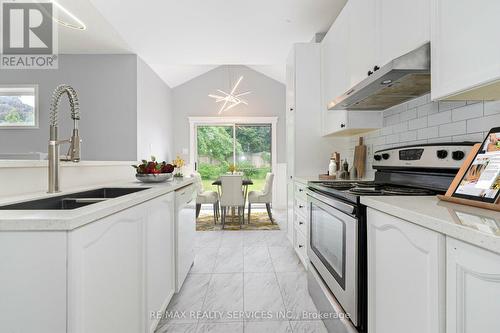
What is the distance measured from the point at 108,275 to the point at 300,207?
2099 mm

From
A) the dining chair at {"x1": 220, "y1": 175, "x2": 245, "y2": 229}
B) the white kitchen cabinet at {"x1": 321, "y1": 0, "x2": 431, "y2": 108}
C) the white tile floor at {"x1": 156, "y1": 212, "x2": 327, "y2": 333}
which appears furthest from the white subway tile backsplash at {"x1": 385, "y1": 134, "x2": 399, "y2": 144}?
the dining chair at {"x1": 220, "y1": 175, "x2": 245, "y2": 229}

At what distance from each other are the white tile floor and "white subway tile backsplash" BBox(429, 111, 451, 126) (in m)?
1.47

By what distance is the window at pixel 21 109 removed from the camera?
4.46 meters

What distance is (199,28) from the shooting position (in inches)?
140

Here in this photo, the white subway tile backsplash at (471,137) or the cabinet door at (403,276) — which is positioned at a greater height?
the white subway tile backsplash at (471,137)

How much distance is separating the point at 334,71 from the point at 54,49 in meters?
4.02


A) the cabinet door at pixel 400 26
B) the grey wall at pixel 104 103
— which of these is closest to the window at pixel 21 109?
the grey wall at pixel 104 103

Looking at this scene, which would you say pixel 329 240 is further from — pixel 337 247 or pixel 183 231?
pixel 183 231

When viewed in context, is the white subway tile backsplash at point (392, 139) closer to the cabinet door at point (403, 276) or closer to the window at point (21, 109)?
the cabinet door at point (403, 276)

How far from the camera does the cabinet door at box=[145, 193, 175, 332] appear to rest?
1551 millimetres

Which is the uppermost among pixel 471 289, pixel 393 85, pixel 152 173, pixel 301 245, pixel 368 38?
pixel 368 38

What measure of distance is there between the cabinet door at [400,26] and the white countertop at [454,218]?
0.85 meters

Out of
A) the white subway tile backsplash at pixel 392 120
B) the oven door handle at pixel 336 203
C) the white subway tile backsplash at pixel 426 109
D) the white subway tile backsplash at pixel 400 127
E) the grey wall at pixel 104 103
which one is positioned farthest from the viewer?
the grey wall at pixel 104 103

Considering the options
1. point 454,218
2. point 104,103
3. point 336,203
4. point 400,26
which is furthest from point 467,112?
point 104,103
